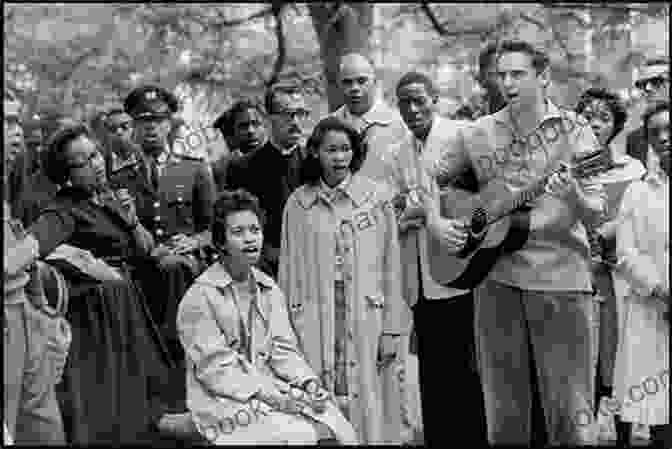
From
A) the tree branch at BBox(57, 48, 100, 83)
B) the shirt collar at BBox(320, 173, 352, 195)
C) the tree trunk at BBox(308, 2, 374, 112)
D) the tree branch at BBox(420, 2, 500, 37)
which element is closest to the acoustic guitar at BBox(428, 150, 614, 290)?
the shirt collar at BBox(320, 173, 352, 195)

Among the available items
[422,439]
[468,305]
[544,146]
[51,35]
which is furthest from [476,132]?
[51,35]

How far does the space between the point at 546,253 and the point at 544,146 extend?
0.45 m

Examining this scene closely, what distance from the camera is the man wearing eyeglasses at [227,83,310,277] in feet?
24.1

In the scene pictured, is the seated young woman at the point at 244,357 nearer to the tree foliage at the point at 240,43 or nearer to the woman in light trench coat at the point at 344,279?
the woman in light trench coat at the point at 344,279

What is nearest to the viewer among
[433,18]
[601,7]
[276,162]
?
[276,162]

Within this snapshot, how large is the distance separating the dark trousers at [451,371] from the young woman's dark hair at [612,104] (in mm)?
1666

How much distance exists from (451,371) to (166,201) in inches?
71.2

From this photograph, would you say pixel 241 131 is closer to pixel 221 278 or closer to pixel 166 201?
pixel 166 201

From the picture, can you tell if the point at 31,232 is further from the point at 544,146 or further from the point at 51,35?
the point at 51,35

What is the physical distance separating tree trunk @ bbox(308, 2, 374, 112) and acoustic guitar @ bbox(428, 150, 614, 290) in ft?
16.2

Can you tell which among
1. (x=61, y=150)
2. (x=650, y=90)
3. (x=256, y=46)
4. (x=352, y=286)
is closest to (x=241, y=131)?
(x=61, y=150)

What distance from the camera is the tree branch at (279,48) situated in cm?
1273

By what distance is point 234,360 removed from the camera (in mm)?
5930

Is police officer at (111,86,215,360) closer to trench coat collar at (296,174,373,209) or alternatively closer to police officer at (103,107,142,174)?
police officer at (103,107,142,174)
